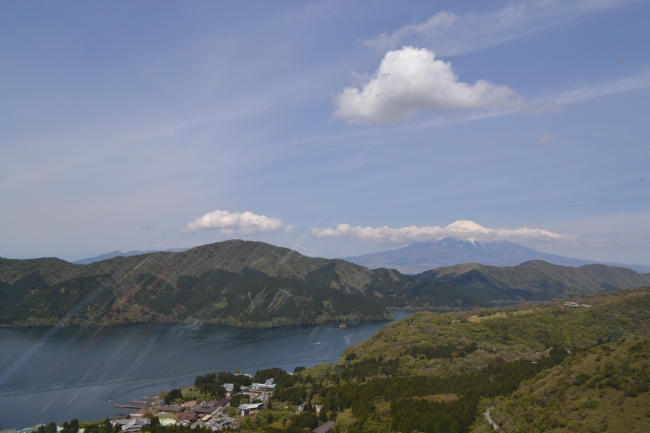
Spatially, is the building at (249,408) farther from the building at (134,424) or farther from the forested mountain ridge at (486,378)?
the building at (134,424)

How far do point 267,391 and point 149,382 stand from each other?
70.5 feet

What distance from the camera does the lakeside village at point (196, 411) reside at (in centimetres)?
3619

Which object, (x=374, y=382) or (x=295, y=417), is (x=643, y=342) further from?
(x=295, y=417)

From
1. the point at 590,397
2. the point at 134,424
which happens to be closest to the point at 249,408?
the point at 134,424

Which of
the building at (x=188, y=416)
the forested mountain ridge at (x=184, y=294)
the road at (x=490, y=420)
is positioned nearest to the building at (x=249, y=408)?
the building at (x=188, y=416)

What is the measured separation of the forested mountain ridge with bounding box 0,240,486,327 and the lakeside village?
2652 inches

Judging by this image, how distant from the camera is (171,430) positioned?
3297 centimetres

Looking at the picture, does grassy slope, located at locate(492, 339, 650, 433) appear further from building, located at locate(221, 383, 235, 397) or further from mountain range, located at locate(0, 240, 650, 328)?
mountain range, located at locate(0, 240, 650, 328)

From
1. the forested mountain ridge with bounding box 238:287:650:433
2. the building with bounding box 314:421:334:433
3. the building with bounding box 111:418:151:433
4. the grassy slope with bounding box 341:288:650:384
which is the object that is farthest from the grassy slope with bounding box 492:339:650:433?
the building with bounding box 111:418:151:433

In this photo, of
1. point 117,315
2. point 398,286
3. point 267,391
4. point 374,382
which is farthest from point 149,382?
point 398,286

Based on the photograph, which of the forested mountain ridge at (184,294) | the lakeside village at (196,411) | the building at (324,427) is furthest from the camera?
the forested mountain ridge at (184,294)

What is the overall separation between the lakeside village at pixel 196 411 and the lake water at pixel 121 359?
17.2 ft

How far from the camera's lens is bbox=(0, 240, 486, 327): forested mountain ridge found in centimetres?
11469

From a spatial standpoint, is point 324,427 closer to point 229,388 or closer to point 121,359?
point 229,388
